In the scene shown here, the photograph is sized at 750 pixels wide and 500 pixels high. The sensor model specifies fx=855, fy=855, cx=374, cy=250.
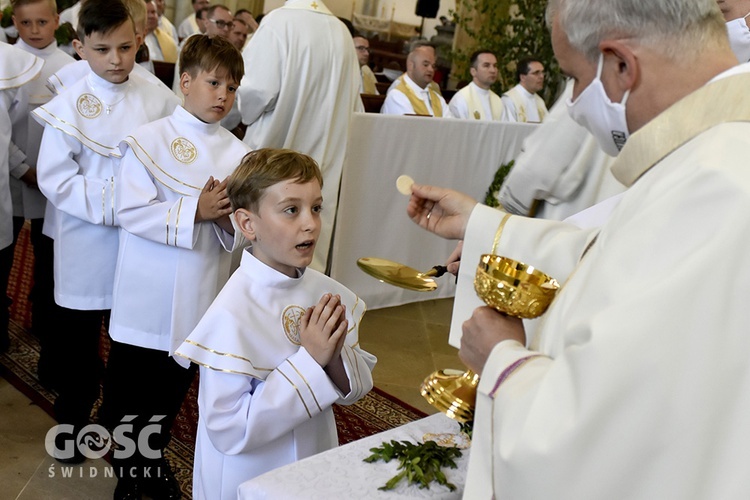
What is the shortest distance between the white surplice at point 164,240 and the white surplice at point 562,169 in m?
1.13

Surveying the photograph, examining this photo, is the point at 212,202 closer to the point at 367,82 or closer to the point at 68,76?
the point at 68,76

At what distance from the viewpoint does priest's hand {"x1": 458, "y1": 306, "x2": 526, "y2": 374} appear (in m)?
1.40

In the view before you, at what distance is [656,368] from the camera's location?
1148 mm

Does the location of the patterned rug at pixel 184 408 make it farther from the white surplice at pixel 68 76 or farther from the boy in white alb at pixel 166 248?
the white surplice at pixel 68 76

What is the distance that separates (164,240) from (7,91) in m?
1.26

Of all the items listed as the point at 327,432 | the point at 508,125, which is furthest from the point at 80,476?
the point at 508,125

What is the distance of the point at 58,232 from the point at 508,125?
3.76 metres

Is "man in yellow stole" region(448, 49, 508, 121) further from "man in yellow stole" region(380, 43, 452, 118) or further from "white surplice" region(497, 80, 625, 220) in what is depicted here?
"white surplice" region(497, 80, 625, 220)

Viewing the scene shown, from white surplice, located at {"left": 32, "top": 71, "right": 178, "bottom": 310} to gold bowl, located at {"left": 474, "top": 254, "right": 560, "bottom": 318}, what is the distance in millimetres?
2011

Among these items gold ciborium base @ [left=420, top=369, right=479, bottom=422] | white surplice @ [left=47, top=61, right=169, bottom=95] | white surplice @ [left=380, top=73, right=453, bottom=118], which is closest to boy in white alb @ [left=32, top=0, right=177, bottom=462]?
white surplice @ [left=47, top=61, right=169, bottom=95]

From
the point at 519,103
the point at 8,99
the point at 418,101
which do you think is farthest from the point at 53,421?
the point at 519,103

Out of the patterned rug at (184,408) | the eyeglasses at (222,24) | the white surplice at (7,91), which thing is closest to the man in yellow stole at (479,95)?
the eyeglasses at (222,24)

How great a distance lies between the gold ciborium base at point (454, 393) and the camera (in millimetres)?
1560

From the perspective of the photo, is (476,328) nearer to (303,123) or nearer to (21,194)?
(21,194)
